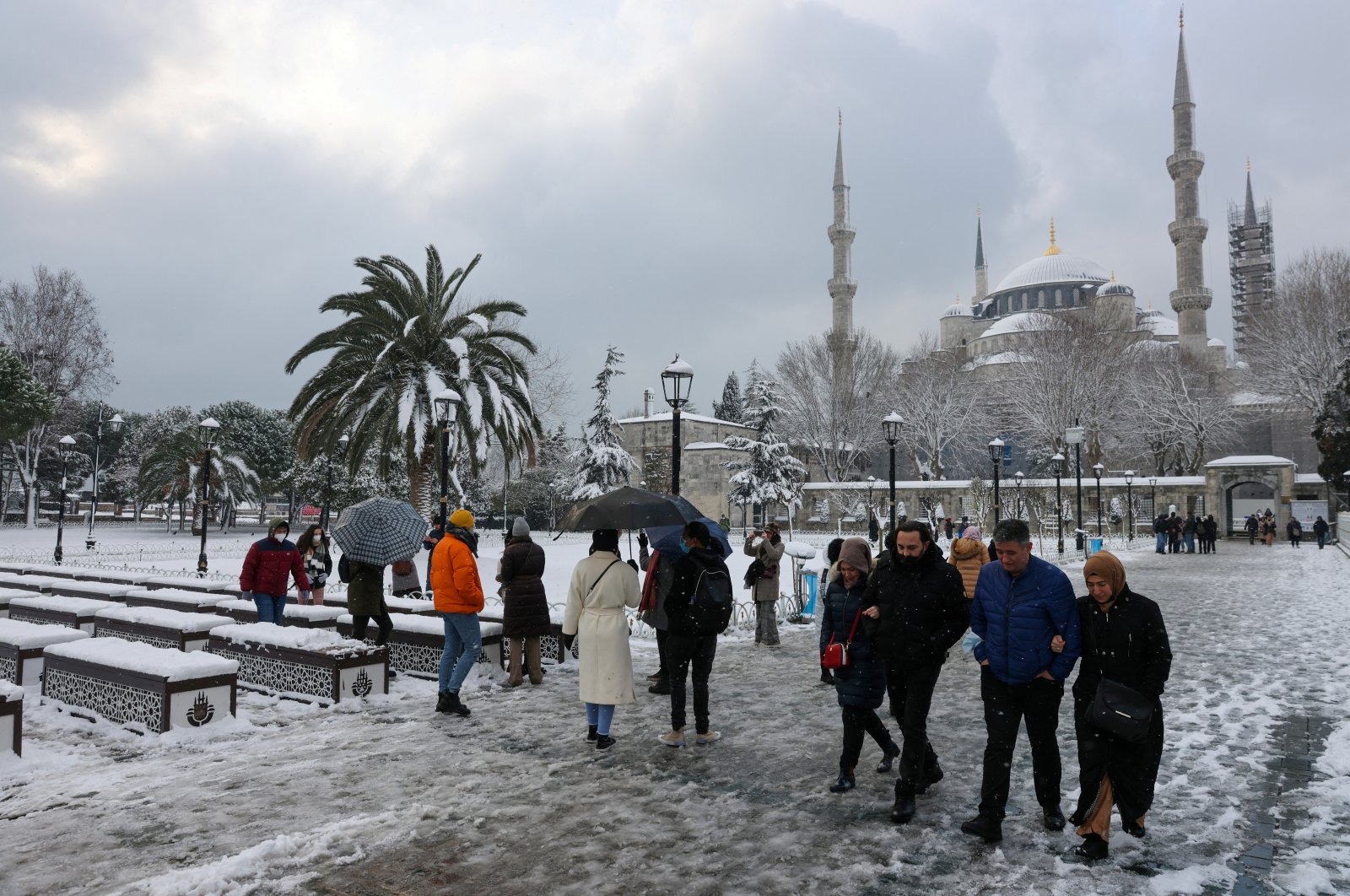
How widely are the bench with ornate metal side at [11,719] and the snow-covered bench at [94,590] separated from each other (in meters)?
6.00

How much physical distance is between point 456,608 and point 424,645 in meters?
1.74

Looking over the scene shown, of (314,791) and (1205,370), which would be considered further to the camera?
(1205,370)

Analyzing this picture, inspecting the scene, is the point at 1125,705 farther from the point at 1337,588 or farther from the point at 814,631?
the point at 1337,588

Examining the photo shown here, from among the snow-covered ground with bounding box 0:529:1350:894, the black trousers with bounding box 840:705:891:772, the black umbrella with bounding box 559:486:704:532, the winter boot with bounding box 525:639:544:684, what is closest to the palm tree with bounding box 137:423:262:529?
the winter boot with bounding box 525:639:544:684

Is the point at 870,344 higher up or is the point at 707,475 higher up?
the point at 870,344

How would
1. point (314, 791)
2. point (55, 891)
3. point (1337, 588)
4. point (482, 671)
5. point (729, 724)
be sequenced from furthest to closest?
1. point (1337, 588)
2. point (482, 671)
3. point (729, 724)
4. point (314, 791)
5. point (55, 891)

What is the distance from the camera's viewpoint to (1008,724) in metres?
4.07

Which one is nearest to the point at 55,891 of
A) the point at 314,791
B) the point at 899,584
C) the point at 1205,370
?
the point at 314,791

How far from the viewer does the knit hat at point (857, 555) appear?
477 cm

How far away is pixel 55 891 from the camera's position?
3.48m

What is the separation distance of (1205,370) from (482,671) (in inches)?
1969

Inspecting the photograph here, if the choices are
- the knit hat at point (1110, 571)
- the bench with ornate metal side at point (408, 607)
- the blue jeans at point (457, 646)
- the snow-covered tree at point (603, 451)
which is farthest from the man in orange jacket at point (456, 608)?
the snow-covered tree at point (603, 451)

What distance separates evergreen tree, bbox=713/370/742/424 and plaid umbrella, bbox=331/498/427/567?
72124 mm

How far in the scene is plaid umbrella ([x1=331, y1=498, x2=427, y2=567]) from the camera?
7.54 metres
